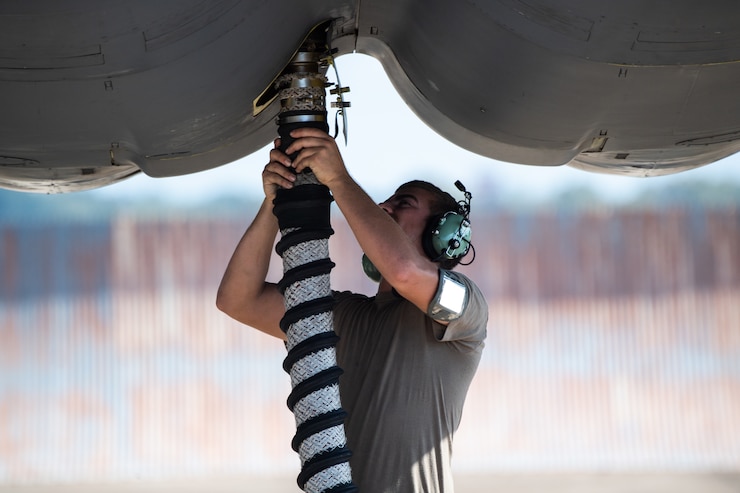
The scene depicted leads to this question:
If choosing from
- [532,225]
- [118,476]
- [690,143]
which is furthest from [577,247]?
[690,143]

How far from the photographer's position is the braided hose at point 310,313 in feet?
7.11

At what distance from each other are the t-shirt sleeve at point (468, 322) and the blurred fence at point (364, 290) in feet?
24.9

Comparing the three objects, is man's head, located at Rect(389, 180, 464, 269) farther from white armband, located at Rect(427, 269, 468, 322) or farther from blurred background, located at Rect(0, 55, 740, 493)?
blurred background, located at Rect(0, 55, 740, 493)

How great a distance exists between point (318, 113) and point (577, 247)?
30.1 ft

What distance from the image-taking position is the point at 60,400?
404 inches

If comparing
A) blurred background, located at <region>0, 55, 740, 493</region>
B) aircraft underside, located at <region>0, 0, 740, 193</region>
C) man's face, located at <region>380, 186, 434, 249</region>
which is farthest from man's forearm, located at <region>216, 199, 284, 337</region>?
blurred background, located at <region>0, 55, 740, 493</region>

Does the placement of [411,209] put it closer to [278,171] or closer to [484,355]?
[278,171]

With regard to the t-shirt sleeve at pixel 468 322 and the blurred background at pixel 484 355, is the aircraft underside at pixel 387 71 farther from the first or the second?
the blurred background at pixel 484 355

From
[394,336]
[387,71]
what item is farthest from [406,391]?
[387,71]

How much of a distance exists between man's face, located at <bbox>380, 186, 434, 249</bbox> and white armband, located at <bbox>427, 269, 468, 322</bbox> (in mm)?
329

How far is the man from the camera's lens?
7.72 ft

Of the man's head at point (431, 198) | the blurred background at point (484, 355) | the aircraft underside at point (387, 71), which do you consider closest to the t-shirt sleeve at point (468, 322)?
the man's head at point (431, 198)

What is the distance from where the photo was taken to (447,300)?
8.07ft

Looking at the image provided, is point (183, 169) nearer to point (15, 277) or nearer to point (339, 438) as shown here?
Answer: point (339, 438)
